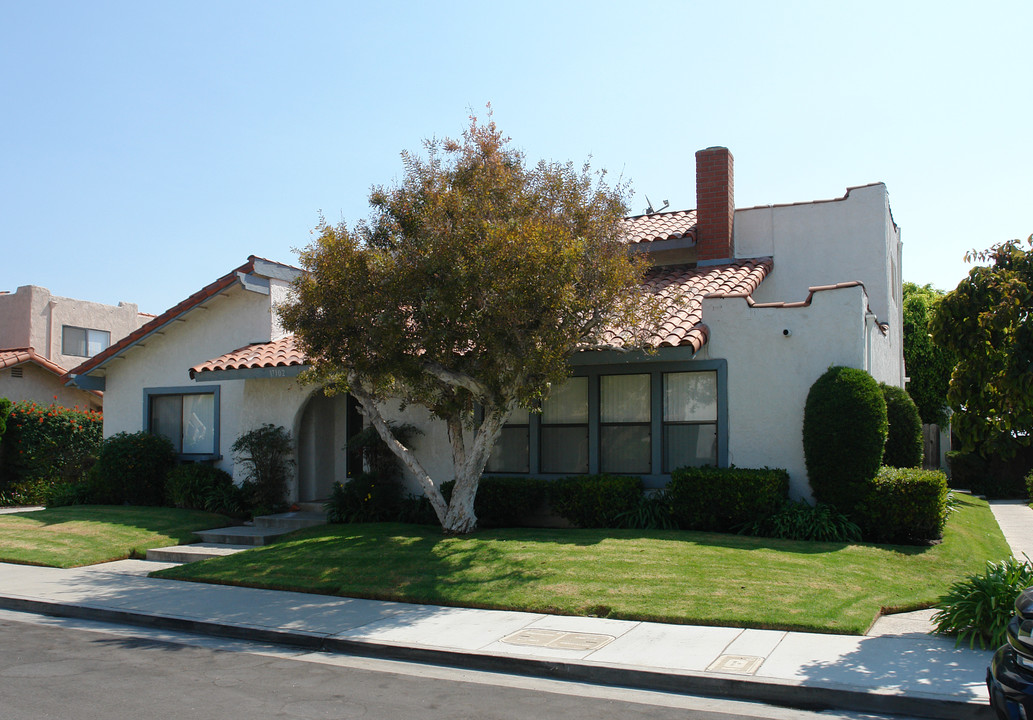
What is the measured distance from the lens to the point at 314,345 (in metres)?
11.4

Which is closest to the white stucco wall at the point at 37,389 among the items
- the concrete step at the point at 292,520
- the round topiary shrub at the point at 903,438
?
the concrete step at the point at 292,520

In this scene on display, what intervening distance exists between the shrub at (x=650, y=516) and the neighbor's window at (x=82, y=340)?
87.2ft

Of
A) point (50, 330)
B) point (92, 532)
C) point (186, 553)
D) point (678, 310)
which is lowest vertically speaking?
point (186, 553)

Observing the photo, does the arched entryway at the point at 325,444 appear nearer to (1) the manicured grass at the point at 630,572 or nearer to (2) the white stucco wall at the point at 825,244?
(1) the manicured grass at the point at 630,572

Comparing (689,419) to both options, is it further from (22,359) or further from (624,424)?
(22,359)

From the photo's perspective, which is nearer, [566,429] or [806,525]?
[806,525]

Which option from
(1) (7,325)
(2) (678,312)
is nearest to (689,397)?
(2) (678,312)

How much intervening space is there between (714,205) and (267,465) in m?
10.1

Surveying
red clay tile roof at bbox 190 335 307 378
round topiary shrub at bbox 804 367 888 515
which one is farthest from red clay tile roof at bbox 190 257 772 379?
round topiary shrub at bbox 804 367 888 515

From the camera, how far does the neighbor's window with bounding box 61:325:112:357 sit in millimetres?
31781

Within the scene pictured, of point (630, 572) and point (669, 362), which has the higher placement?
point (669, 362)

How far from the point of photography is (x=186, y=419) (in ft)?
59.2

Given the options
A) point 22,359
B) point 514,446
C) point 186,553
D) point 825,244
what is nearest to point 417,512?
point 514,446

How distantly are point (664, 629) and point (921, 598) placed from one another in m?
2.99
